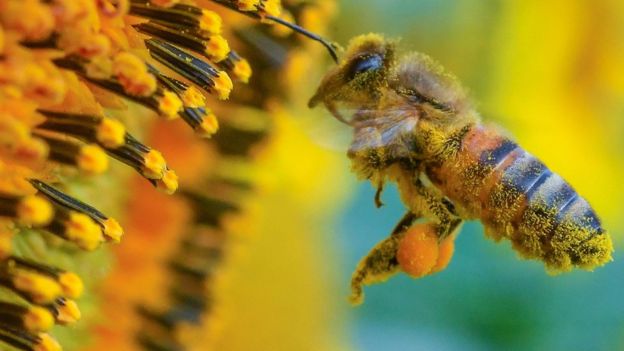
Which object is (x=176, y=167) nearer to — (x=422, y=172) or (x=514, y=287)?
(x=422, y=172)

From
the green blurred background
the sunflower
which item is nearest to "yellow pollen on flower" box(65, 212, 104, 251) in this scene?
the sunflower

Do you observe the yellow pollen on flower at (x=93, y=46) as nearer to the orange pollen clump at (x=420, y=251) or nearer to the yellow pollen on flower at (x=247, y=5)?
the yellow pollen on flower at (x=247, y=5)

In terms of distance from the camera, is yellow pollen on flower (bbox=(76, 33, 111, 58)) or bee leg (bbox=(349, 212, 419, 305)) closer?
yellow pollen on flower (bbox=(76, 33, 111, 58))

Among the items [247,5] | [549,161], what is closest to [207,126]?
[247,5]

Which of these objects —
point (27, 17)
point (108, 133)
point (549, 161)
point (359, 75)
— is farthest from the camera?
point (549, 161)

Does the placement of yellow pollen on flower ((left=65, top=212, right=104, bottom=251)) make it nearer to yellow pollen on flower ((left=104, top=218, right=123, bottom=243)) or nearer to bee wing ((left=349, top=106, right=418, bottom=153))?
yellow pollen on flower ((left=104, top=218, right=123, bottom=243))

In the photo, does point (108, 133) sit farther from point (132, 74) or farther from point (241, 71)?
point (241, 71)

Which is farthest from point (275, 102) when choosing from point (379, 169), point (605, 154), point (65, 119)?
A: point (605, 154)
